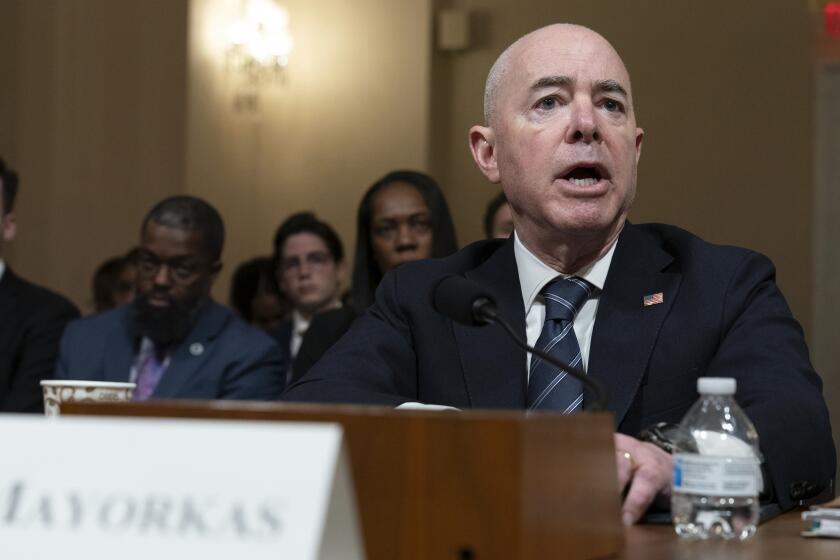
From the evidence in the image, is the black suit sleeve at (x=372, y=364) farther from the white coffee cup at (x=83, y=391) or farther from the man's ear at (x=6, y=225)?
the man's ear at (x=6, y=225)

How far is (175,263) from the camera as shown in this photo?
198 inches

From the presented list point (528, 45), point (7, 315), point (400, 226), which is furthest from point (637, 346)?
point (7, 315)

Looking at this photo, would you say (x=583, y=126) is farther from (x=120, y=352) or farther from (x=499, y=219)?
(x=499, y=219)

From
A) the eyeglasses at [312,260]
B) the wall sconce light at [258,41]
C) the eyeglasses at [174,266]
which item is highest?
the wall sconce light at [258,41]

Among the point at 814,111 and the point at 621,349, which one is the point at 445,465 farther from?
the point at 814,111

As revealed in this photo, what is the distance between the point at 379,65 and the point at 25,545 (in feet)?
22.3

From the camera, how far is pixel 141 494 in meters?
1.17

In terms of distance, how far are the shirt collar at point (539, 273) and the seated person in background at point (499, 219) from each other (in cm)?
228

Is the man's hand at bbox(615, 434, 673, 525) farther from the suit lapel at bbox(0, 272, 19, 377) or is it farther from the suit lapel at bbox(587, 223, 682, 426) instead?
the suit lapel at bbox(0, 272, 19, 377)

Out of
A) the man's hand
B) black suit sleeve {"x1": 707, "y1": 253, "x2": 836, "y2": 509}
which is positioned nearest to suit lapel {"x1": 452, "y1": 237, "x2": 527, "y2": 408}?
black suit sleeve {"x1": 707, "y1": 253, "x2": 836, "y2": 509}

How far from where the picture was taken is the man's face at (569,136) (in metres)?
2.55

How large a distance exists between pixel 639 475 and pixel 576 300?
0.68 metres

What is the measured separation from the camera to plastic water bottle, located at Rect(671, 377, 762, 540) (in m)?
1.65

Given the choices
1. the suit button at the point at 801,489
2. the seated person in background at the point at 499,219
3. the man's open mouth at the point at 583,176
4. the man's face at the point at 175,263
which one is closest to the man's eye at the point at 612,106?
the man's open mouth at the point at 583,176
